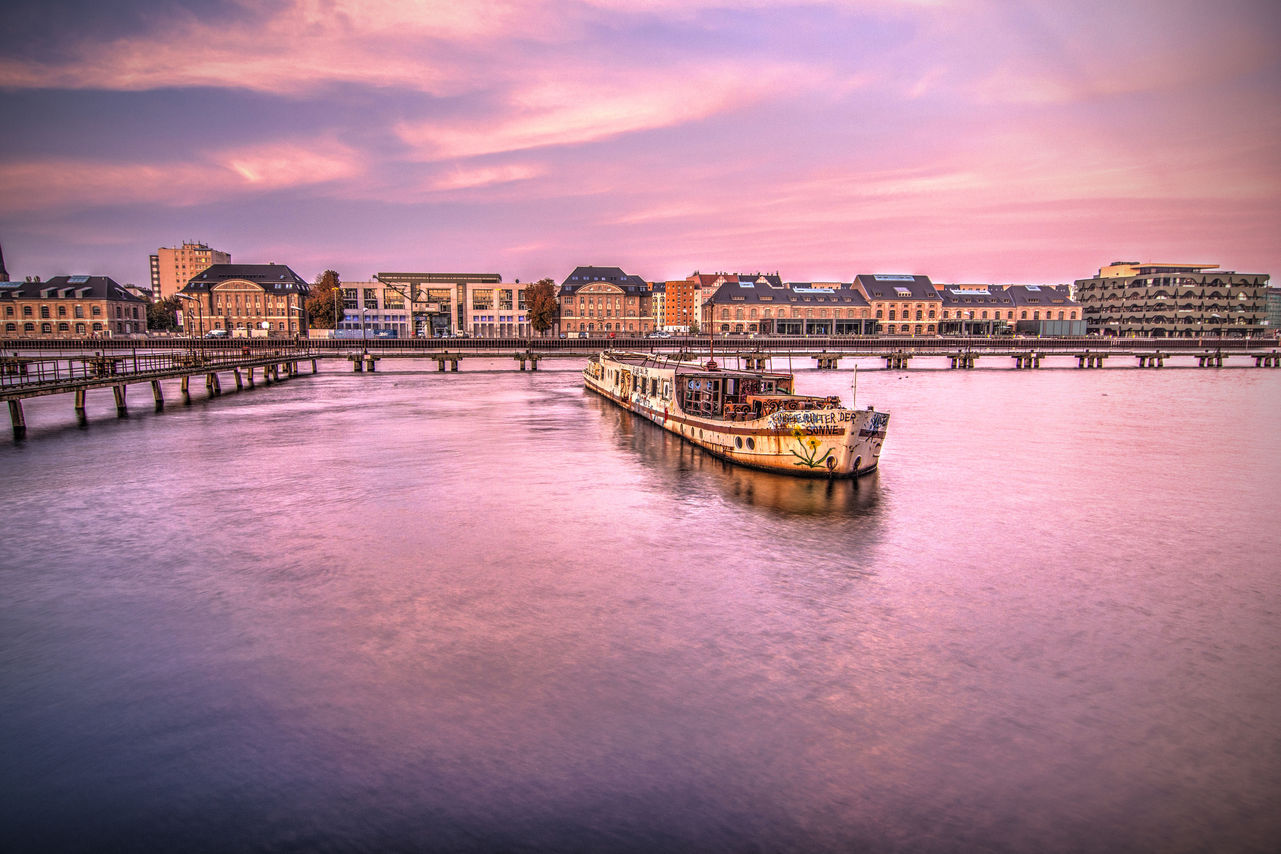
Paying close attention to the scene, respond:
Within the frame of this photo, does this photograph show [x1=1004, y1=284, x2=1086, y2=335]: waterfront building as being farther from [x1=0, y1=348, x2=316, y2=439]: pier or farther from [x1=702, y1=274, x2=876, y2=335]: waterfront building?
[x1=0, y1=348, x2=316, y2=439]: pier

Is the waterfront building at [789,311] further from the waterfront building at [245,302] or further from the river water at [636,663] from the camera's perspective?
the river water at [636,663]

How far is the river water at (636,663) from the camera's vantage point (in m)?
9.55

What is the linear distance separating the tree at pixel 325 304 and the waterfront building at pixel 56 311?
39.6m

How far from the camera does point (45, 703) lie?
12.4 meters

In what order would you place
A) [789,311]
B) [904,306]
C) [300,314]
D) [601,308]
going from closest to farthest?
[300,314], [601,308], [789,311], [904,306]

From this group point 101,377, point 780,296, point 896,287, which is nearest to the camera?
point 101,377

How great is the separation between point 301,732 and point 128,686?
4.22 metres

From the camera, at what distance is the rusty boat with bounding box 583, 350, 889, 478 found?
99.4 feet

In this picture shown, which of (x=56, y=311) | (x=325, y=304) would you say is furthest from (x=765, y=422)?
(x=56, y=311)

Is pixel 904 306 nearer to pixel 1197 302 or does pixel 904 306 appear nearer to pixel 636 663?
pixel 1197 302

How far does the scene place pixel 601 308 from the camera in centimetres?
16650

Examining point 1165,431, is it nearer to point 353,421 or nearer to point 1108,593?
point 1108,593

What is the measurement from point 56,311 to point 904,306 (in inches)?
7687

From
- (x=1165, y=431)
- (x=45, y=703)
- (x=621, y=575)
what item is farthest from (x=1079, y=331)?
(x=45, y=703)
